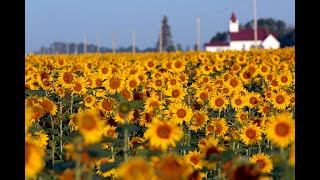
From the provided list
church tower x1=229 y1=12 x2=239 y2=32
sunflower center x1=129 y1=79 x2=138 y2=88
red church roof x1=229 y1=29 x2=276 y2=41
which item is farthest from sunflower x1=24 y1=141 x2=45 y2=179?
church tower x1=229 y1=12 x2=239 y2=32

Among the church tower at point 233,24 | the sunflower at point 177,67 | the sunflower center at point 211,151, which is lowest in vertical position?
the sunflower center at point 211,151

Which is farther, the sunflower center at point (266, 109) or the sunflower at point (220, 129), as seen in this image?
the sunflower center at point (266, 109)

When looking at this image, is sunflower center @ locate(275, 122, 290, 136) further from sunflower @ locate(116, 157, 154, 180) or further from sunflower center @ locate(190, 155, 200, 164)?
sunflower center @ locate(190, 155, 200, 164)

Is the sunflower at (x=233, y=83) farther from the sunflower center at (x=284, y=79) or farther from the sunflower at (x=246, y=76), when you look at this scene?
the sunflower at (x=246, y=76)

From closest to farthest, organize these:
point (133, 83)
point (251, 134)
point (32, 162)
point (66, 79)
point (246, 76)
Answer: point (32, 162), point (251, 134), point (133, 83), point (66, 79), point (246, 76)

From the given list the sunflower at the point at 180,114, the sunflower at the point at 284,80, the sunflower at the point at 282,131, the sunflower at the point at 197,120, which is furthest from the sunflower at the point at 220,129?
the sunflower at the point at 282,131

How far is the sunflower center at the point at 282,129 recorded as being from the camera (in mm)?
2862

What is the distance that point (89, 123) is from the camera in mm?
2518

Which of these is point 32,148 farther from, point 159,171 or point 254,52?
point 254,52

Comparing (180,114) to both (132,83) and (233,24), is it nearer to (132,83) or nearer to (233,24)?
(132,83)

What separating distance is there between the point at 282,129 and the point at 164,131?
557 mm

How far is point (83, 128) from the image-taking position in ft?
8.13

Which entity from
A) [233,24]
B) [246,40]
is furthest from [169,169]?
[233,24]
